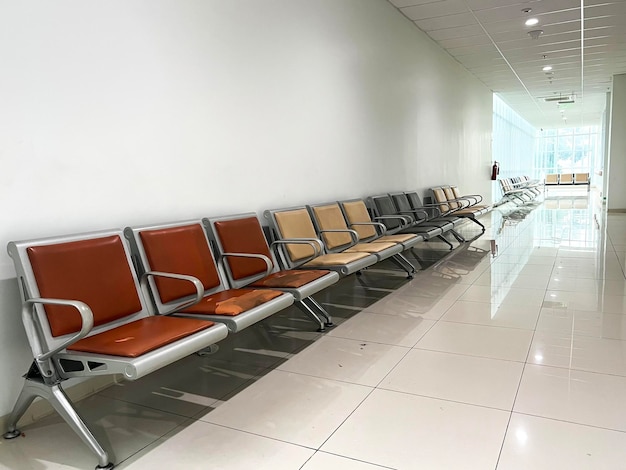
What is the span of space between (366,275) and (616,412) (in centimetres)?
313

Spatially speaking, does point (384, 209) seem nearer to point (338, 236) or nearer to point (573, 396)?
point (338, 236)

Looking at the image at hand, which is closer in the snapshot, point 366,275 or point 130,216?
point 130,216

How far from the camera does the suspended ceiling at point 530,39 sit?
20.4 feet

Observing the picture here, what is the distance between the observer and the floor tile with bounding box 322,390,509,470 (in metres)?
1.79

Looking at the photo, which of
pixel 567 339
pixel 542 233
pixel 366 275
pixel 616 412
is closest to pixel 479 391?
pixel 616 412

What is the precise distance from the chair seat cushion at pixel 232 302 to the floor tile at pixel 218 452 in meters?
0.52

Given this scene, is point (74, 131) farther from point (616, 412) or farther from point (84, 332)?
point (616, 412)

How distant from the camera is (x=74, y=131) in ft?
7.83

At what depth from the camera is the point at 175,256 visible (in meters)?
2.62

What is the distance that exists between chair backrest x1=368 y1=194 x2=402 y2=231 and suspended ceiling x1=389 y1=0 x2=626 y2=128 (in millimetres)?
2521

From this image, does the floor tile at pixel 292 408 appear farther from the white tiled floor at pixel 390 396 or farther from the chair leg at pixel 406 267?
the chair leg at pixel 406 267

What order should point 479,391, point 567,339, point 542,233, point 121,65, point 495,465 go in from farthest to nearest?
point 542,233
point 567,339
point 121,65
point 479,391
point 495,465

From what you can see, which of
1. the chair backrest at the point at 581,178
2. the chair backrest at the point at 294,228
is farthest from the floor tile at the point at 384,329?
the chair backrest at the point at 581,178

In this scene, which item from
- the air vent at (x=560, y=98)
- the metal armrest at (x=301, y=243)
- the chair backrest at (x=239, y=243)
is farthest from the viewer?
the air vent at (x=560, y=98)
